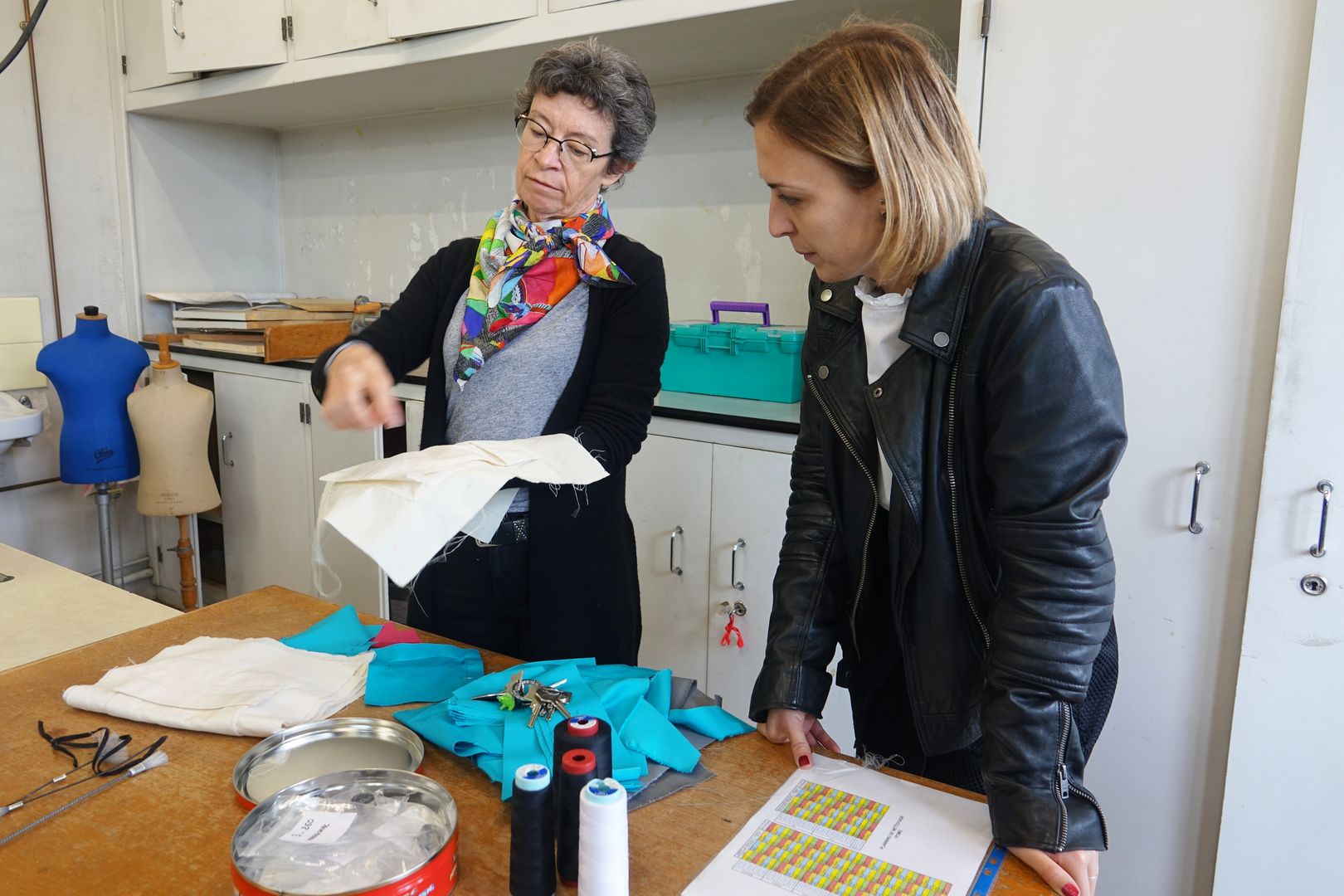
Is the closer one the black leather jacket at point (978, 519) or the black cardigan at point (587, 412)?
the black leather jacket at point (978, 519)

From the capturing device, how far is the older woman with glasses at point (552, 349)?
1.35 m

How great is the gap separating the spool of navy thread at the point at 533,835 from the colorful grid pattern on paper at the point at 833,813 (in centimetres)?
25

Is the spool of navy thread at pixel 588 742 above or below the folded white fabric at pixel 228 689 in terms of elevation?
above

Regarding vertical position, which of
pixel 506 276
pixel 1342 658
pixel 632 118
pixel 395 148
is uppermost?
pixel 395 148

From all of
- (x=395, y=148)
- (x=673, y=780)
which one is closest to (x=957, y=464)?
(x=673, y=780)

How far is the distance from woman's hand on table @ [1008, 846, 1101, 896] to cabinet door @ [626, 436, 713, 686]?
1313 mm

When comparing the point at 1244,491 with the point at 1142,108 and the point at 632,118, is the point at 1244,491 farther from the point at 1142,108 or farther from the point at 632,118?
the point at 632,118

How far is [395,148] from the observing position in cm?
321

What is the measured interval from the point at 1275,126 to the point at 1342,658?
0.80m

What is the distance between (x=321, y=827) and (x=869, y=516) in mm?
642

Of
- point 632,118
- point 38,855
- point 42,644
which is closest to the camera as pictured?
point 38,855

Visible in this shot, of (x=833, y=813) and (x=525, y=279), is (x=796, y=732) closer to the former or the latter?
(x=833, y=813)

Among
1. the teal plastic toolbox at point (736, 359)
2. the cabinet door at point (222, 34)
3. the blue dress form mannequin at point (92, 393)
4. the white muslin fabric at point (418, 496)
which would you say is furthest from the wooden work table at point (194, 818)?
the cabinet door at point (222, 34)

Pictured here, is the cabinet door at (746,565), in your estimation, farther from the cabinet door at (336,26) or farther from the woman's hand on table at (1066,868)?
the cabinet door at (336,26)
